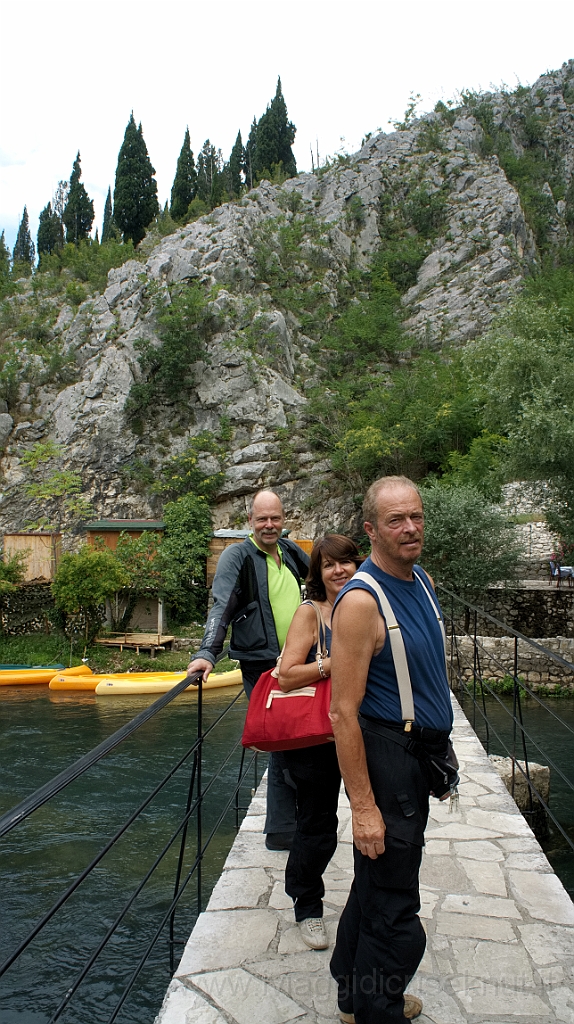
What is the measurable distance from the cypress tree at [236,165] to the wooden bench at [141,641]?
3406 centimetres

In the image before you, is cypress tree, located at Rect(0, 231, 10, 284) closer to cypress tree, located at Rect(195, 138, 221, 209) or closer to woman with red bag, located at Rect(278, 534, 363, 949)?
cypress tree, located at Rect(195, 138, 221, 209)

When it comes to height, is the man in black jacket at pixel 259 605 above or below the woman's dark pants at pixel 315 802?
above

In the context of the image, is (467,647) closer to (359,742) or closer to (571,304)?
(359,742)

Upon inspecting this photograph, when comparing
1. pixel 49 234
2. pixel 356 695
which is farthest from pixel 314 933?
pixel 49 234

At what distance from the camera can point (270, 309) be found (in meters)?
31.7

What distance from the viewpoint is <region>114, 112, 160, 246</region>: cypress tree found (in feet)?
127

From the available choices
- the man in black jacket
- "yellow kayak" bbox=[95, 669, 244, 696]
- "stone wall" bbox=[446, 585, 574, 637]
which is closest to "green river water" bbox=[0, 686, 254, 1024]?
"yellow kayak" bbox=[95, 669, 244, 696]

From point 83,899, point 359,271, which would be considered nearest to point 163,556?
point 83,899

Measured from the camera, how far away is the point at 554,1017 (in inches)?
83.2

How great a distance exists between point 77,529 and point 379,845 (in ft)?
82.8

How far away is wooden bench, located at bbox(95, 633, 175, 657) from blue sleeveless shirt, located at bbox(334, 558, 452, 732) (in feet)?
59.7

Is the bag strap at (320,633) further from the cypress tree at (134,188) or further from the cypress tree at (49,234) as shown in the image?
the cypress tree at (49,234)

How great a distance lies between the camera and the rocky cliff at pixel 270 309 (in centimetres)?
2716

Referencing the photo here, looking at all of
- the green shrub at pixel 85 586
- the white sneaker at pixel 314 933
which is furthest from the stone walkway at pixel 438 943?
the green shrub at pixel 85 586
